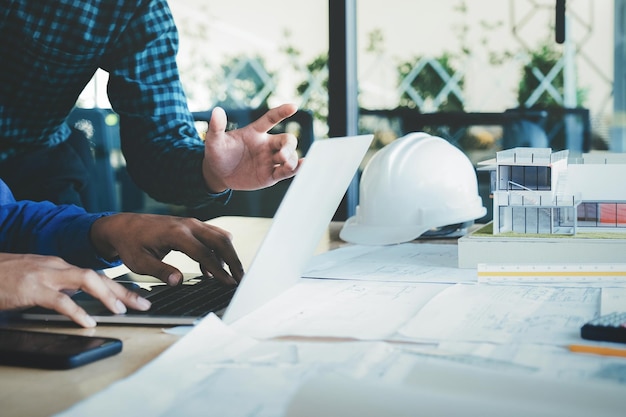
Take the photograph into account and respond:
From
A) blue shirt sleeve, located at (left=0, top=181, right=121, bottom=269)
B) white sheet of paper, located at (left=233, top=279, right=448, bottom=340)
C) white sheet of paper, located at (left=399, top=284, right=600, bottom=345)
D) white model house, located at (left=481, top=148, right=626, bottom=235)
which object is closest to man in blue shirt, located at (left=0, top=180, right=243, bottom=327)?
blue shirt sleeve, located at (left=0, top=181, right=121, bottom=269)

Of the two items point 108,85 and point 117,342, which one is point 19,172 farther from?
point 117,342

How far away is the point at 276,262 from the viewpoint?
30.4 inches

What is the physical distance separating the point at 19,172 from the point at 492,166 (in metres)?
1.38

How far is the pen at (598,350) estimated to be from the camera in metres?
0.58

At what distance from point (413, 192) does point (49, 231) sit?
1.99 ft

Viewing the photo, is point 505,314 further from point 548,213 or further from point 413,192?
point 413,192

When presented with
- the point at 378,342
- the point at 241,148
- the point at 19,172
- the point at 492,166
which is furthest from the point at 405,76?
the point at 378,342

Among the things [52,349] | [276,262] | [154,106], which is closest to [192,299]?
[276,262]

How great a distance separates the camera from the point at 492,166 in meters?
1.06

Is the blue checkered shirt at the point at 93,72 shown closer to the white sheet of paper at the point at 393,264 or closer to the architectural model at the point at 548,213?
the white sheet of paper at the point at 393,264

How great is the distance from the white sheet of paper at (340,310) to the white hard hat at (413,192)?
384 mm

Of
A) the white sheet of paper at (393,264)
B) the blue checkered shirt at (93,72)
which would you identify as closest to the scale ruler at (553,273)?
the white sheet of paper at (393,264)

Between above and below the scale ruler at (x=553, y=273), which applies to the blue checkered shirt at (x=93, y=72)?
above

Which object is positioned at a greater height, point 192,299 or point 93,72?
point 93,72
